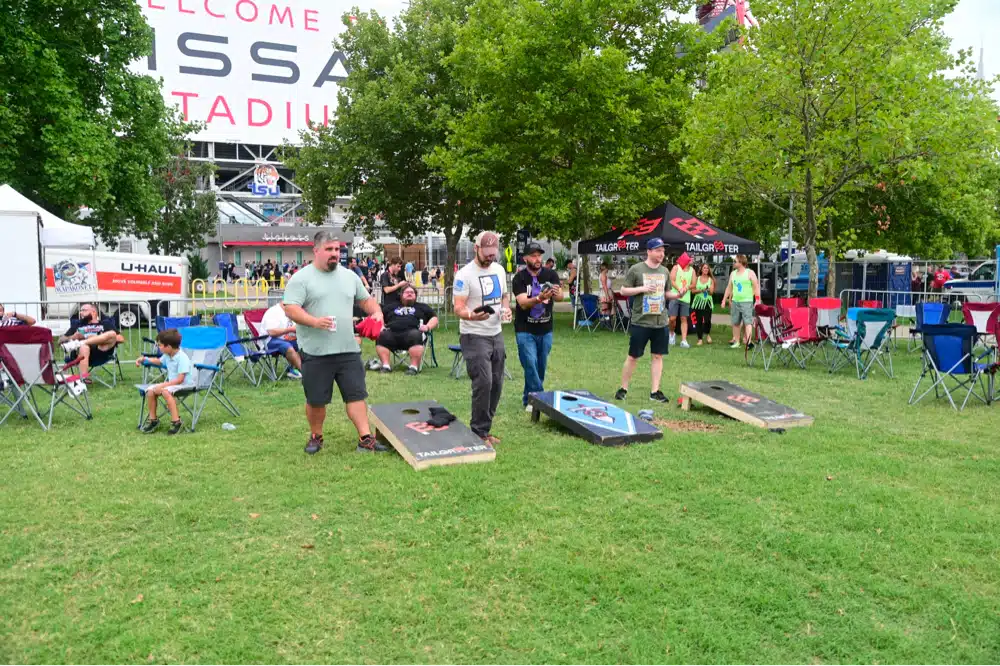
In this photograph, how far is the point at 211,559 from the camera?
4.01m

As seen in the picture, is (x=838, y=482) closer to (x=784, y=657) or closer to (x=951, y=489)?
(x=951, y=489)

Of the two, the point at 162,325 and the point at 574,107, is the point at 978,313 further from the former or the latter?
the point at 162,325

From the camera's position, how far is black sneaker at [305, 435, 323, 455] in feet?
20.2

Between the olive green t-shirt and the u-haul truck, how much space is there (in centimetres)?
1113

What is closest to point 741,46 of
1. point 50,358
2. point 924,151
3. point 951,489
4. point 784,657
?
point 924,151

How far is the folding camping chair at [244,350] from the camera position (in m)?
9.72

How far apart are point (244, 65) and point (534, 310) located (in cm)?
5509

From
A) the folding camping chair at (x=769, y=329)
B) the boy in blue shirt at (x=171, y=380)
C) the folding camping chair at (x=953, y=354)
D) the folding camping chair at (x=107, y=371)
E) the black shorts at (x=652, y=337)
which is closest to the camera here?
the boy in blue shirt at (x=171, y=380)

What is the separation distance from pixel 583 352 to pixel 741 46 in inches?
289

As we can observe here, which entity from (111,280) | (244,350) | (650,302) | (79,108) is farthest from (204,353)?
(79,108)

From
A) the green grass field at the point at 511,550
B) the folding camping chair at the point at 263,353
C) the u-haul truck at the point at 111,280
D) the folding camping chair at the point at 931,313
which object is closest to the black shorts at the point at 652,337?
the green grass field at the point at 511,550

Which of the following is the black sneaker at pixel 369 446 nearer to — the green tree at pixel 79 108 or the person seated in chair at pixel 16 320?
the person seated in chair at pixel 16 320

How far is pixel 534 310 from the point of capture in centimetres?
720

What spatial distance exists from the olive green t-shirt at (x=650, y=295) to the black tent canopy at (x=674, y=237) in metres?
7.39
